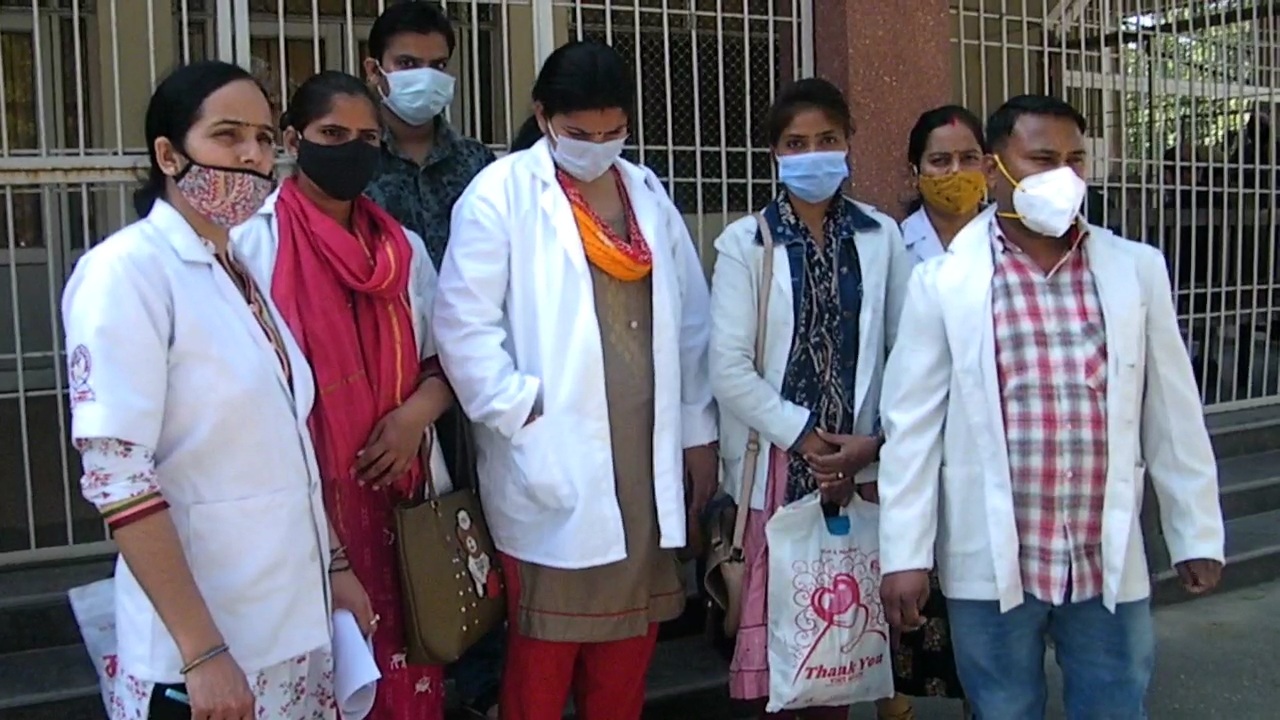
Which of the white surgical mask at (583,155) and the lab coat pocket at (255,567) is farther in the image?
the white surgical mask at (583,155)

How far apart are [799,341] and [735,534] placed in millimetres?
514

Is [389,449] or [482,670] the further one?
[482,670]

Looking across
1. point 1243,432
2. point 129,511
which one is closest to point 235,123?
point 129,511

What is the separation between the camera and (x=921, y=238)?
3594 mm

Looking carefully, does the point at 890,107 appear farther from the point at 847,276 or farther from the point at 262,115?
the point at 262,115

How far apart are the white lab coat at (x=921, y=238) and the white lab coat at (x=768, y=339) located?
0.30 m

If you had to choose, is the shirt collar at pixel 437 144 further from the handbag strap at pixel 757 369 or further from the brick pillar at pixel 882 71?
the brick pillar at pixel 882 71

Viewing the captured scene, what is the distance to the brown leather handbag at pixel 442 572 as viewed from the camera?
2.70 m

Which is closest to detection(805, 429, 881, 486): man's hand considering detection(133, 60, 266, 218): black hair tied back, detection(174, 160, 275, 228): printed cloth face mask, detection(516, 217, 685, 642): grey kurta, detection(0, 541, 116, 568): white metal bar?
detection(516, 217, 685, 642): grey kurta

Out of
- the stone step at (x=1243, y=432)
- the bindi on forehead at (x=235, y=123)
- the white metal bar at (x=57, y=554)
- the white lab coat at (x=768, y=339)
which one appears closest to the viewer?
the bindi on forehead at (x=235, y=123)

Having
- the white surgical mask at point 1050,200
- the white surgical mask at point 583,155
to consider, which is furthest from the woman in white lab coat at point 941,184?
the white surgical mask at point 583,155

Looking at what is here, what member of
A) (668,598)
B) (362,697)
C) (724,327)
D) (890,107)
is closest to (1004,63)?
(890,107)

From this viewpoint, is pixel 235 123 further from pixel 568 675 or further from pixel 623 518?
pixel 568 675

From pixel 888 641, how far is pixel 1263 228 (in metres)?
5.83
